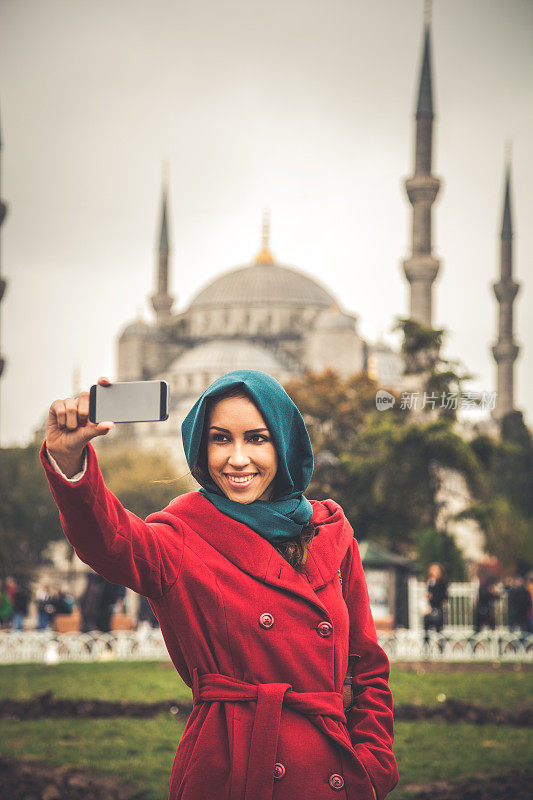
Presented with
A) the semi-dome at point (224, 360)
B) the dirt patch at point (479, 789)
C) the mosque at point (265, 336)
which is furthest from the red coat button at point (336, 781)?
the semi-dome at point (224, 360)

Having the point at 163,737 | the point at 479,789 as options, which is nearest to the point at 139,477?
the point at 163,737

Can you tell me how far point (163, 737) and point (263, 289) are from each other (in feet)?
215

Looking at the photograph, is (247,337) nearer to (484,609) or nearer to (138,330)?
(138,330)

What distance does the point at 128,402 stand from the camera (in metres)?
1.85

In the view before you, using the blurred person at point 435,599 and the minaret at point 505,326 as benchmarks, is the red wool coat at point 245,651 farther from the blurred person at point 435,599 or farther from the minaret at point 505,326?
the minaret at point 505,326

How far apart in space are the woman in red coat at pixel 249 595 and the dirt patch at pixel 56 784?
3.26m

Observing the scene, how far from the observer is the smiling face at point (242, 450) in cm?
218

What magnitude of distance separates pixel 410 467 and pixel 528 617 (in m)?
6.12

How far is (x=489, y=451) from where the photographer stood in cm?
1873

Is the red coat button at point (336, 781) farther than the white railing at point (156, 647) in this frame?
No

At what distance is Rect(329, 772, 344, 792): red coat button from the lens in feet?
6.59

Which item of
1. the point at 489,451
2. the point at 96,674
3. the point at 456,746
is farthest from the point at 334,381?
the point at 456,746

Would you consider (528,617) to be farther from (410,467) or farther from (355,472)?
(355,472)

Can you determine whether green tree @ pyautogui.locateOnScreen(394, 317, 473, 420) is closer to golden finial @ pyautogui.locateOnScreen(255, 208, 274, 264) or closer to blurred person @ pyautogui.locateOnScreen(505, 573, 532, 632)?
blurred person @ pyautogui.locateOnScreen(505, 573, 532, 632)
